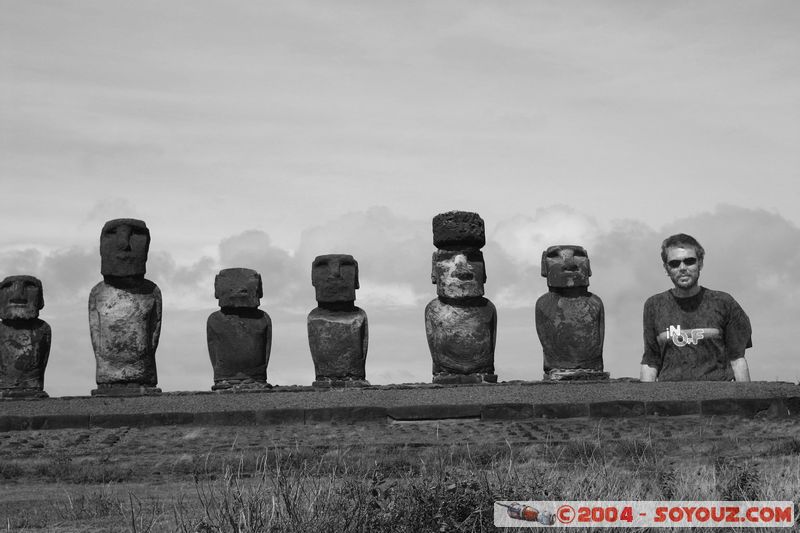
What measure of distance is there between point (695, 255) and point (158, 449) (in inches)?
242

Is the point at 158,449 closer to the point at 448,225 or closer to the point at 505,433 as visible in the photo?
the point at 505,433

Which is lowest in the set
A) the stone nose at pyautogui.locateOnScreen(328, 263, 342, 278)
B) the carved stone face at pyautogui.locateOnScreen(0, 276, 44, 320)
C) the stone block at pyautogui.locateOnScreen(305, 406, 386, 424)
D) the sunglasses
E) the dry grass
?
the dry grass

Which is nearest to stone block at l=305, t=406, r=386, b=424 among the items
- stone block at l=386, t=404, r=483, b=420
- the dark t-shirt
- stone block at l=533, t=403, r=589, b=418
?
stone block at l=386, t=404, r=483, b=420

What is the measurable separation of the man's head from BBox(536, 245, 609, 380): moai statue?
2.61 metres

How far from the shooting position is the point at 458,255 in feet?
51.7

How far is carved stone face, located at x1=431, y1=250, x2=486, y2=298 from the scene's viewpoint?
51.3 feet

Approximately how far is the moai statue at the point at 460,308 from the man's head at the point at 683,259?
3193 millimetres

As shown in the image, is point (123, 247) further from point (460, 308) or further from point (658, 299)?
point (658, 299)

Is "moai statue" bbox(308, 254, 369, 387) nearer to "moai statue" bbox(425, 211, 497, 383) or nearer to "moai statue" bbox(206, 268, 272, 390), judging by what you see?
"moai statue" bbox(206, 268, 272, 390)

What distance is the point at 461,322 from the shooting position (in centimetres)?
1552

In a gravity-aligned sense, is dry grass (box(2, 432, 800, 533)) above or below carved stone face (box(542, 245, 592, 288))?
below

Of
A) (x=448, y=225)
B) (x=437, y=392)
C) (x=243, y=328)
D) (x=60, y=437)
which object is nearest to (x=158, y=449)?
(x=60, y=437)

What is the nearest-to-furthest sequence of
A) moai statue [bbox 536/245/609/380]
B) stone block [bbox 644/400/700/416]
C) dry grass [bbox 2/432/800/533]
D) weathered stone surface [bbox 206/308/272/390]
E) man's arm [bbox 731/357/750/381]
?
dry grass [bbox 2/432/800/533] < stone block [bbox 644/400/700/416] < man's arm [bbox 731/357/750/381] < moai statue [bbox 536/245/609/380] < weathered stone surface [bbox 206/308/272/390]

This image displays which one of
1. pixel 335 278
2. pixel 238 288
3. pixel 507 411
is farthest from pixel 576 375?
pixel 238 288
